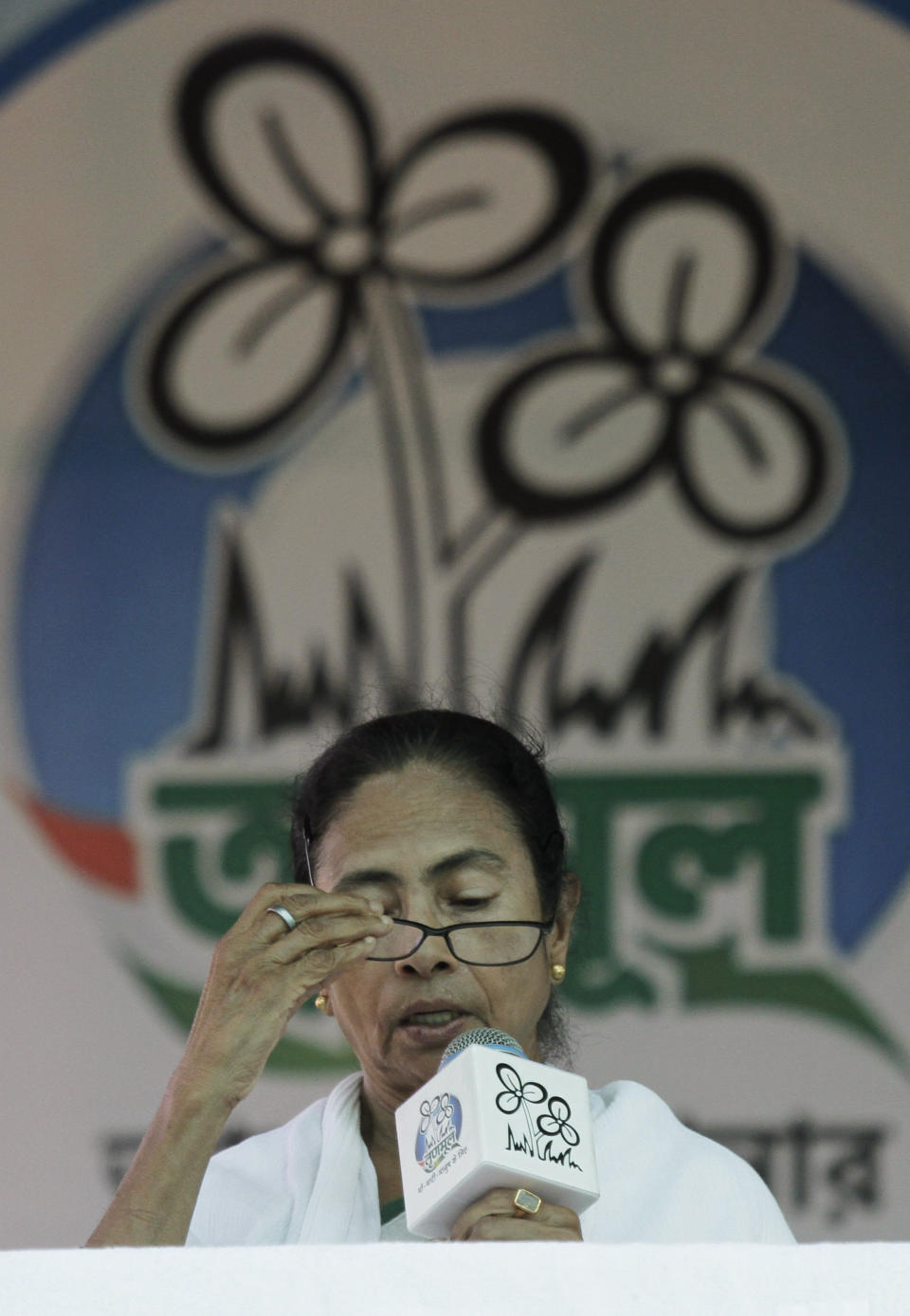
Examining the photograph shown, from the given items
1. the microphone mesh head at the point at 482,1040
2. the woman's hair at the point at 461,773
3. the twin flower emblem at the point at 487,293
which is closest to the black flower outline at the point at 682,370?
the twin flower emblem at the point at 487,293

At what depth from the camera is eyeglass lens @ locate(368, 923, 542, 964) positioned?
6.41ft

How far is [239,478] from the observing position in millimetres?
4215

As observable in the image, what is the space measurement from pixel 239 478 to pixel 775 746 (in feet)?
4.55

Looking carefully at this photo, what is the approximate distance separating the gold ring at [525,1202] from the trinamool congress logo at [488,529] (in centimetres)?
267

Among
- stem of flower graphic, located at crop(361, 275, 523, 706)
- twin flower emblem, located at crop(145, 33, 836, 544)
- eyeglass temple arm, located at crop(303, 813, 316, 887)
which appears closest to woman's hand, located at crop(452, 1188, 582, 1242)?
eyeglass temple arm, located at crop(303, 813, 316, 887)

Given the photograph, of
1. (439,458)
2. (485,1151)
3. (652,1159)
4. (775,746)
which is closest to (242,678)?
(439,458)

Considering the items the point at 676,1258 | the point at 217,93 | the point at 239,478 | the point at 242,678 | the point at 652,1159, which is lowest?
the point at 676,1258

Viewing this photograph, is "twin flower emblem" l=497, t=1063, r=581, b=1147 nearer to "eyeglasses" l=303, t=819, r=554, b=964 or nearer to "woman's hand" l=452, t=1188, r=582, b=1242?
"woman's hand" l=452, t=1188, r=582, b=1242

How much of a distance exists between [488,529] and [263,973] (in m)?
2.43

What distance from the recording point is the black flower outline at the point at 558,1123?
1416 mm

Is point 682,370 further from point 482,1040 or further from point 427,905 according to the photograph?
point 482,1040

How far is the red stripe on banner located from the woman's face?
6.76 feet

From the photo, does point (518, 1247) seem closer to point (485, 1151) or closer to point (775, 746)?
point (485, 1151)

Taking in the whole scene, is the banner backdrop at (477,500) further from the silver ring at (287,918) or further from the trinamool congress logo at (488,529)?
the silver ring at (287,918)
